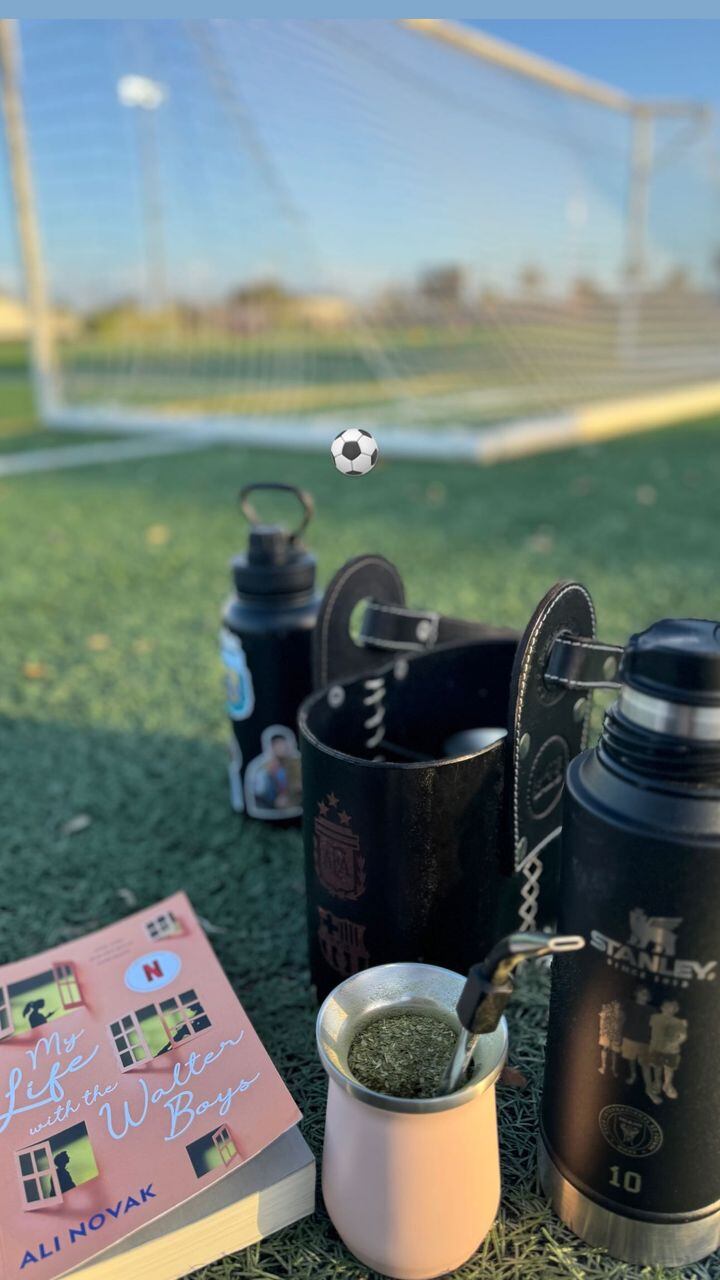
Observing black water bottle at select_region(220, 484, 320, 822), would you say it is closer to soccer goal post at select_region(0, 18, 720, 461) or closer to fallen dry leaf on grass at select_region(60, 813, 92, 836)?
fallen dry leaf on grass at select_region(60, 813, 92, 836)

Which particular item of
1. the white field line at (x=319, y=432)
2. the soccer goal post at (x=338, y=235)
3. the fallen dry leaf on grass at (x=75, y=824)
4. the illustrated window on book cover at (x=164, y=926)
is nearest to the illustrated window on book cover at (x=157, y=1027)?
the illustrated window on book cover at (x=164, y=926)

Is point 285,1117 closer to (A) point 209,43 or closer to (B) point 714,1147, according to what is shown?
(B) point 714,1147

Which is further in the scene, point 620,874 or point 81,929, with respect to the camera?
point 81,929

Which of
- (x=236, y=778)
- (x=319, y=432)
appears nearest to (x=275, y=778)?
(x=236, y=778)

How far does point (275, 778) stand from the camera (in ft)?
4.47

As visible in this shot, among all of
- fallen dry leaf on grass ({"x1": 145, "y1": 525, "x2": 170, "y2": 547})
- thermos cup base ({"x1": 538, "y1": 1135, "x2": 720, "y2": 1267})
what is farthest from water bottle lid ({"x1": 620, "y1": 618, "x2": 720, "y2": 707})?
fallen dry leaf on grass ({"x1": 145, "y1": 525, "x2": 170, "y2": 547})

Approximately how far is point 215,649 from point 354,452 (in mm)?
1408

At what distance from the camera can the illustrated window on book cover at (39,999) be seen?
953 millimetres

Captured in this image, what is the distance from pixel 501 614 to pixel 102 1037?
162 centimetres

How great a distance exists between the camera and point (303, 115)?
16.7 feet

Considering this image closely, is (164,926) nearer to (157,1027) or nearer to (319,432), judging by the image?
(157,1027)

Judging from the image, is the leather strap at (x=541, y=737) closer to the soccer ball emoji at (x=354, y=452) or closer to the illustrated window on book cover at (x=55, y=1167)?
the soccer ball emoji at (x=354, y=452)

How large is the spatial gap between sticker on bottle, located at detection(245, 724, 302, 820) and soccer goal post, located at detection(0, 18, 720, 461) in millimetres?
3475

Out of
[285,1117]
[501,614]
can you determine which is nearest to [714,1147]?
[285,1117]
